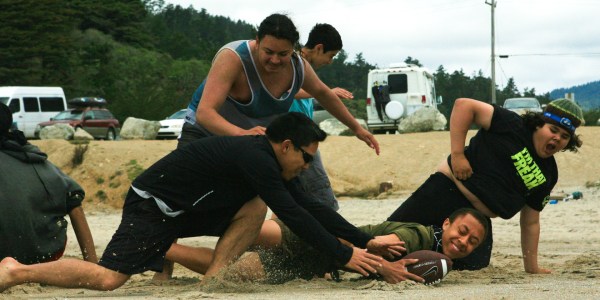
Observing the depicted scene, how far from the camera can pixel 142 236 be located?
5.23m

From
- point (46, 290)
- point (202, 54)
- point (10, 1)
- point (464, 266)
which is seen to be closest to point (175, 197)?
point (46, 290)

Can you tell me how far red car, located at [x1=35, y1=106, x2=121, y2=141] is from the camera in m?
30.4

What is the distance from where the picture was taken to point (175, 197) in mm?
5223

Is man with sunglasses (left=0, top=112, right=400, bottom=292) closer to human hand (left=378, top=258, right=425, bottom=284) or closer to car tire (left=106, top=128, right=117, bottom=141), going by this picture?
human hand (left=378, top=258, right=425, bottom=284)

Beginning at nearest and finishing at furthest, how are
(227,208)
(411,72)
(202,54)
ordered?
(227,208) < (411,72) < (202,54)

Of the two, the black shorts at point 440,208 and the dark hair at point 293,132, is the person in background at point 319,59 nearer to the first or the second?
the black shorts at point 440,208

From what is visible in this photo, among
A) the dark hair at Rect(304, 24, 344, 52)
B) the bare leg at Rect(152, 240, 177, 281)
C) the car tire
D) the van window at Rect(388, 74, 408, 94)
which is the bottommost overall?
the car tire

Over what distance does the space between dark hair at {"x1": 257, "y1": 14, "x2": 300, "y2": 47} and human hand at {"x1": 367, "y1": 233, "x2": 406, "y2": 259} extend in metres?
1.22

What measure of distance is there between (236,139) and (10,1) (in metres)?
44.7

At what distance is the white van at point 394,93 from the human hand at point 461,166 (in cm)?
2150

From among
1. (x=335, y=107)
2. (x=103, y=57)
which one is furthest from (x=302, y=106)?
(x=103, y=57)

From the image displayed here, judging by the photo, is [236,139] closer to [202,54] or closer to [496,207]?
[496,207]

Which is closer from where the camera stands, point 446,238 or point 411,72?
point 446,238

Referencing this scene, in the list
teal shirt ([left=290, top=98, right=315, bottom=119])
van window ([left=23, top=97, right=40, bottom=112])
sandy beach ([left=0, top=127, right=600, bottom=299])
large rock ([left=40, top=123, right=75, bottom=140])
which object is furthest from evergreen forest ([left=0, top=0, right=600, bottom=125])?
teal shirt ([left=290, top=98, right=315, bottom=119])
